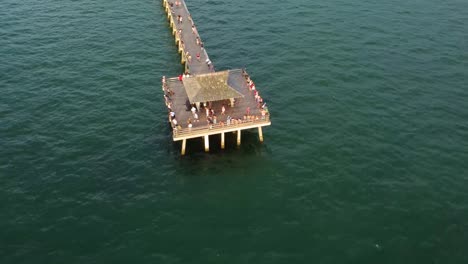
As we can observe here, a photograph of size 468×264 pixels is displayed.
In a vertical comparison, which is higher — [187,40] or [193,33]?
[193,33]

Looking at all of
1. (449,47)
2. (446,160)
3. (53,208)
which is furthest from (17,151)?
(449,47)

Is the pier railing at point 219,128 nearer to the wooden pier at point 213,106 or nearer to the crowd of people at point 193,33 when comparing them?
the wooden pier at point 213,106

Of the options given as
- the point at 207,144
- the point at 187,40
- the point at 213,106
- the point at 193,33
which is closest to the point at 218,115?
the point at 213,106

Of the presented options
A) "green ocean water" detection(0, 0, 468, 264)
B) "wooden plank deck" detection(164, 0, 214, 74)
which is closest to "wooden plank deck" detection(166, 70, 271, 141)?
"green ocean water" detection(0, 0, 468, 264)

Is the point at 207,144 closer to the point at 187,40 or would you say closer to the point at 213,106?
the point at 213,106

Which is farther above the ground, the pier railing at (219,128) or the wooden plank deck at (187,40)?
the wooden plank deck at (187,40)

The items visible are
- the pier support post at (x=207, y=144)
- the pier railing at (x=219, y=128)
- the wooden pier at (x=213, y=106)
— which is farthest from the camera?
the pier support post at (x=207, y=144)

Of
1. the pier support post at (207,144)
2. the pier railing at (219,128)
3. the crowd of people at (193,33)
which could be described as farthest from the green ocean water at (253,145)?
the pier railing at (219,128)

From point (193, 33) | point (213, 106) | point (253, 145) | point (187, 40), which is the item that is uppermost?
point (193, 33)
